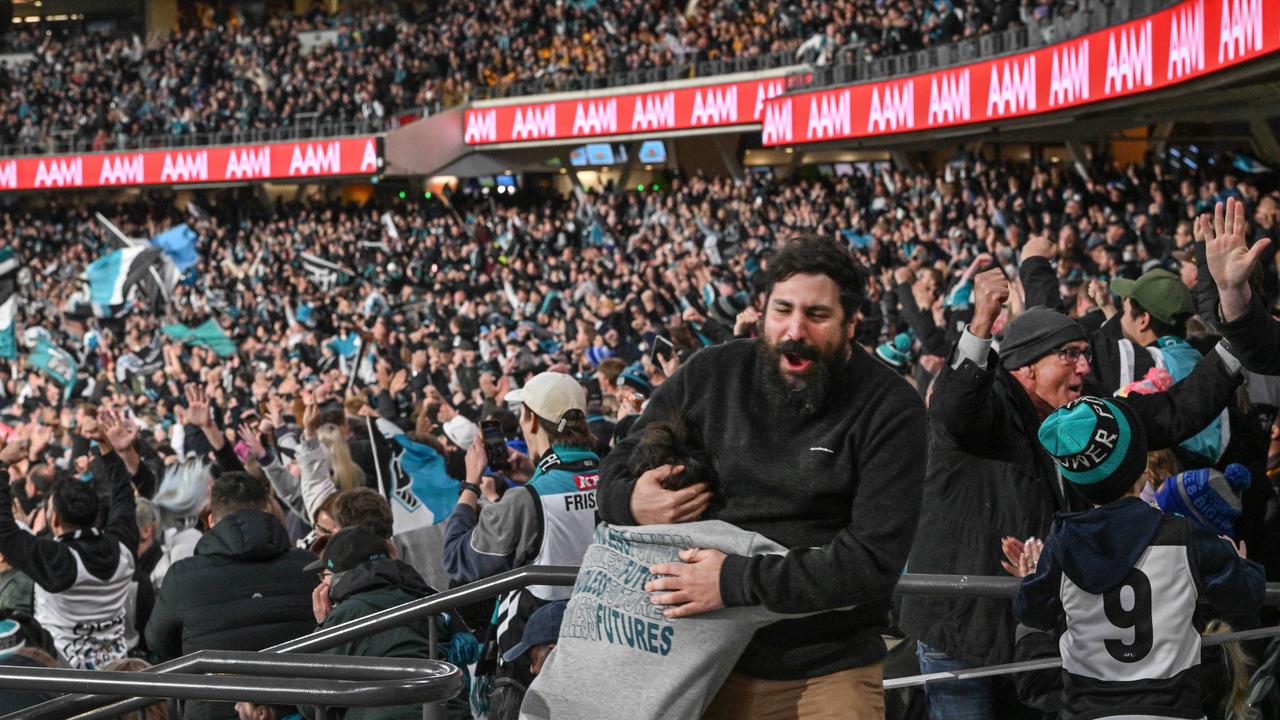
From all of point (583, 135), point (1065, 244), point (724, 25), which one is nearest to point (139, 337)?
point (583, 135)

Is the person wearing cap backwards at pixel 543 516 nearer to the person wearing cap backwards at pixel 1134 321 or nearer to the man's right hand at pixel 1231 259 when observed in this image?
the person wearing cap backwards at pixel 1134 321

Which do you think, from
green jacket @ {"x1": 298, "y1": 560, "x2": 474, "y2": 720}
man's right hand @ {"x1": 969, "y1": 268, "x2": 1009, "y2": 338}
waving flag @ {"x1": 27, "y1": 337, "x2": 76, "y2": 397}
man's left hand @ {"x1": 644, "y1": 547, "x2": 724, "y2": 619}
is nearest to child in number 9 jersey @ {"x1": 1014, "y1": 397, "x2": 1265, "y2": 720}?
man's right hand @ {"x1": 969, "y1": 268, "x2": 1009, "y2": 338}

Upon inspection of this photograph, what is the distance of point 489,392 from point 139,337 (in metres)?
17.4

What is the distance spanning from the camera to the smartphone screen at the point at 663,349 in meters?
7.66

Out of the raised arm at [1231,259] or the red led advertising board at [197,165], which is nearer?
the raised arm at [1231,259]

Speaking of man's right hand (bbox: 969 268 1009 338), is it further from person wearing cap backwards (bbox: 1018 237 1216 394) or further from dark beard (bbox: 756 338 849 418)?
person wearing cap backwards (bbox: 1018 237 1216 394)

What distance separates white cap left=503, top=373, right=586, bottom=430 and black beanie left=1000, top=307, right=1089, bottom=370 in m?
1.46

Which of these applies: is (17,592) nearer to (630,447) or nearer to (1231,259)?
(630,447)

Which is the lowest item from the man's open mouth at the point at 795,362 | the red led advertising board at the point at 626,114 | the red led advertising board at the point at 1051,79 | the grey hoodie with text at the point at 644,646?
the grey hoodie with text at the point at 644,646

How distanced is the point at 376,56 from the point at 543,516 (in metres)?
37.8

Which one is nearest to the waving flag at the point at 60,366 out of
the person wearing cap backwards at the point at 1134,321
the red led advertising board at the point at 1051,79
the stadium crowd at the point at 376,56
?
the red led advertising board at the point at 1051,79

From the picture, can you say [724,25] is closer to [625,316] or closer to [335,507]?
[625,316]

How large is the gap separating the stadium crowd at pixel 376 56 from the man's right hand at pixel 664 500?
2060 centimetres

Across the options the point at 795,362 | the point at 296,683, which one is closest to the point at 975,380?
the point at 795,362
